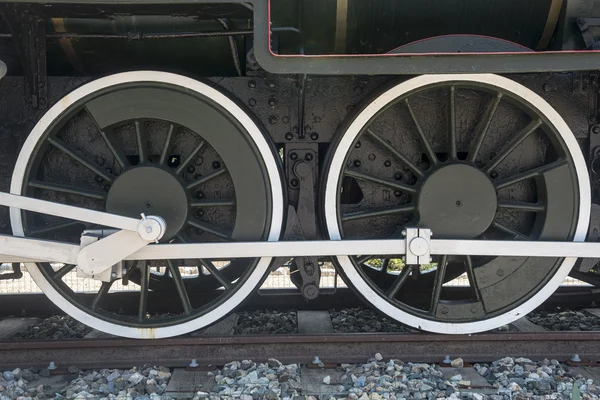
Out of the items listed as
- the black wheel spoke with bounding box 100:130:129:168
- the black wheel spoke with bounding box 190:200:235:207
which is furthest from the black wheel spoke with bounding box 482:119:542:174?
the black wheel spoke with bounding box 100:130:129:168

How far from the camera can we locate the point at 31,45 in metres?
2.85

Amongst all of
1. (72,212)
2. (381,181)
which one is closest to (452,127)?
(381,181)

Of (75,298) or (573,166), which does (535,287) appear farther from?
(75,298)

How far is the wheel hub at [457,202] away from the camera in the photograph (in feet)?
9.53

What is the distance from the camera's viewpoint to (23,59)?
2.87 meters

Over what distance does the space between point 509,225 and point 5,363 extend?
275cm

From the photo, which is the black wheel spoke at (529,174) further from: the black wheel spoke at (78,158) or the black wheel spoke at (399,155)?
the black wheel spoke at (78,158)

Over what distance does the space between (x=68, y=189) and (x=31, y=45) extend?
2.40 ft

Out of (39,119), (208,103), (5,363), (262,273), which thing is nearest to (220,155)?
(208,103)

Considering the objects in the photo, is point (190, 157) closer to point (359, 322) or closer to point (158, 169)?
point (158, 169)

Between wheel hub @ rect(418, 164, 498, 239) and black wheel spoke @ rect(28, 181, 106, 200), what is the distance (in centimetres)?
165

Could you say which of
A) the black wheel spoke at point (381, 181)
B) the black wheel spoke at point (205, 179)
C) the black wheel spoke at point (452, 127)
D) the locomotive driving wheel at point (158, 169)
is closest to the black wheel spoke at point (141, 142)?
the locomotive driving wheel at point (158, 169)

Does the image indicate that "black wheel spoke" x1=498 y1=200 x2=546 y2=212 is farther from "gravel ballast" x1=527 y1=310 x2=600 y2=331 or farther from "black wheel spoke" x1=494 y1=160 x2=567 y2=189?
"gravel ballast" x1=527 y1=310 x2=600 y2=331

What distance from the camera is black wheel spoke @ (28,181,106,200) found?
2.96 meters
